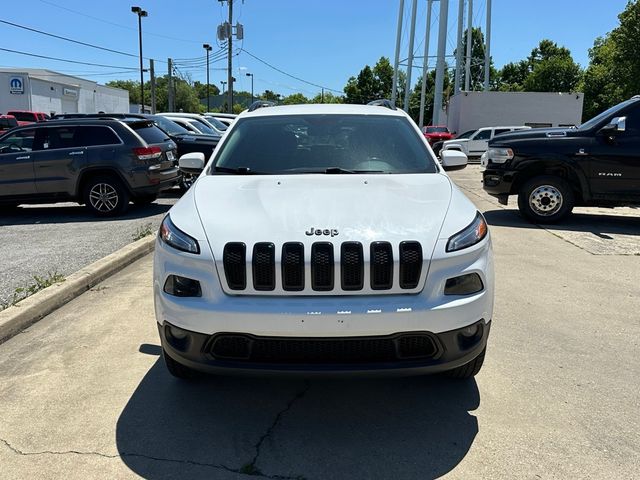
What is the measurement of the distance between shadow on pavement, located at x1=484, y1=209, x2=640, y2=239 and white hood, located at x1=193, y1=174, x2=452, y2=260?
5.85 meters

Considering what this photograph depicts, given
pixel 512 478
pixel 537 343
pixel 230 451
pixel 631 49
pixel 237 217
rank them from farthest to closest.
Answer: pixel 631 49 → pixel 537 343 → pixel 237 217 → pixel 230 451 → pixel 512 478

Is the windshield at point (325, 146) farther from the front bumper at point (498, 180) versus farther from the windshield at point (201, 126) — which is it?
the windshield at point (201, 126)

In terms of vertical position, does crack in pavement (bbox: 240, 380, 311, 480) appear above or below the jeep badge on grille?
below

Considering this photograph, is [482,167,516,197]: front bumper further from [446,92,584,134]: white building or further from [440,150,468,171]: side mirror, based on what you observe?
[446,92,584,134]: white building

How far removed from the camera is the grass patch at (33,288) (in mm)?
4741

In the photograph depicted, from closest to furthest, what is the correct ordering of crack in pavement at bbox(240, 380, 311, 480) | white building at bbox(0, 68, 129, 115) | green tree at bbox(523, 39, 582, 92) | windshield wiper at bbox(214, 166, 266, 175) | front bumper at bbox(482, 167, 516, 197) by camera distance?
crack in pavement at bbox(240, 380, 311, 480) < windshield wiper at bbox(214, 166, 266, 175) < front bumper at bbox(482, 167, 516, 197) < white building at bbox(0, 68, 129, 115) < green tree at bbox(523, 39, 582, 92)

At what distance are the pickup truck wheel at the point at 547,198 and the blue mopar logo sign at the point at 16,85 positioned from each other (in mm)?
→ 47713

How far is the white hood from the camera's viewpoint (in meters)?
2.82

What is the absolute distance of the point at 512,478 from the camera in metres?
2.59

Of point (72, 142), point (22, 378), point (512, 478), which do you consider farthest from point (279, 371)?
point (72, 142)

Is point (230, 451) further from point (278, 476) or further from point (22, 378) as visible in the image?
point (22, 378)

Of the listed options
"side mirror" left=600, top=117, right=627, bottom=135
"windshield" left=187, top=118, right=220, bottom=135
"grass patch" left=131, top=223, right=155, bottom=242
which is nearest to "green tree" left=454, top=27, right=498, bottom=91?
"windshield" left=187, top=118, right=220, bottom=135

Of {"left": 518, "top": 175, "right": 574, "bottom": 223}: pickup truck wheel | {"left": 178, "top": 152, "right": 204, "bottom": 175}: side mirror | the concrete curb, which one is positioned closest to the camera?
the concrete curb

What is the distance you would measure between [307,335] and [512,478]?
3.88 feet
